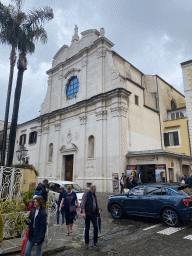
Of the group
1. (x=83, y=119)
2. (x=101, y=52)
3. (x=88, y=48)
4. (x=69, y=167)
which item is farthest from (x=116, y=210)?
(x=88, y=48)

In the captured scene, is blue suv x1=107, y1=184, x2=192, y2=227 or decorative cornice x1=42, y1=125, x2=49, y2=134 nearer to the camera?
blue suv x1=107, y1=184, x2=192, y2=227

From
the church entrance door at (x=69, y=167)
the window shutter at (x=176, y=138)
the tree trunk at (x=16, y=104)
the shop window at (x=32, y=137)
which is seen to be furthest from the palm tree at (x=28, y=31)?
the window shutter at (x=176, y=138)

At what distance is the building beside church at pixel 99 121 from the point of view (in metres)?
18.7

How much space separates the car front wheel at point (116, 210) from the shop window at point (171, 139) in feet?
58.9

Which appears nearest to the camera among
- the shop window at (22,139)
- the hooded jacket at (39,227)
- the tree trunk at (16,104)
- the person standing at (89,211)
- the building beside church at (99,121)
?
the hooded jacket at (39,227)

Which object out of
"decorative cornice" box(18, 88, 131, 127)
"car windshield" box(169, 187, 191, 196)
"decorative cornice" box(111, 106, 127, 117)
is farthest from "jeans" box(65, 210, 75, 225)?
"decorative cornice" box(18, 88, 131, 127)

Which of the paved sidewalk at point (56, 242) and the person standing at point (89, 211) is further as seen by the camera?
the person standing at point (89, 211)

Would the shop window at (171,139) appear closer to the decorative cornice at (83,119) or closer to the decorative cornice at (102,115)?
the decorative cornice at (102,115)

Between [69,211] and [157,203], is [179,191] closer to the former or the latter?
[157,203]

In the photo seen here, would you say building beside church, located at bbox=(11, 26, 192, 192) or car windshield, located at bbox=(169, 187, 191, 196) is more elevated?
building beside church, located at bbox=(11, 26, 192, 192)

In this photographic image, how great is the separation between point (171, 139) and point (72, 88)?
1494 cm

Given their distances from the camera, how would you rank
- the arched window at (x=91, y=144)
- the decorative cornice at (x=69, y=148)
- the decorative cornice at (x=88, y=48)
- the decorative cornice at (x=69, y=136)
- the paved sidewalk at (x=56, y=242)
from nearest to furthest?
the paved sidewalk at (x=56, y=242), the arched window at (x=91, y=144), the decorative cornice at (x=69, y=148), the decorative cornice at (x=88, y=48), the decorative cornice at (x=69, y=136)

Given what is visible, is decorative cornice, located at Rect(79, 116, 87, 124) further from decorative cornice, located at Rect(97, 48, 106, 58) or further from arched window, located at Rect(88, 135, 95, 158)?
decorative cornice, located at Rect(97, 48, 106, 58)

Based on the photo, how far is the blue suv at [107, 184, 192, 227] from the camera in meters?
7.13
